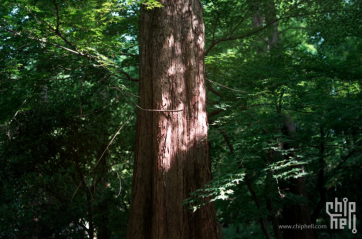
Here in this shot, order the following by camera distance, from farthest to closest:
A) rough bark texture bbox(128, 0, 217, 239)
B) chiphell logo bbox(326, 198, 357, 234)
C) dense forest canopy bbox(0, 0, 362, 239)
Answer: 1. chiphell logo bbox(326, 198, 357, 234)
2. dense forest canopy bbox(0, 0, 362, 239)
3. rough bark texture bbox(128, 0, 217, 239)

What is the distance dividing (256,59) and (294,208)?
4.14 meters

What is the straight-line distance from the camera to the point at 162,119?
421cm

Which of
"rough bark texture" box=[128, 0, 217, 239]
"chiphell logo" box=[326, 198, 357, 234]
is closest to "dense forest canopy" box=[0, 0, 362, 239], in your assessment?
"rough bark texture" box=[128, 0, 217, 239]

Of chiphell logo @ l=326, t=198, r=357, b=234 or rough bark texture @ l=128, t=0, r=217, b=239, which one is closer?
rough bark texture @ l=128, t=0, r=217, b=239

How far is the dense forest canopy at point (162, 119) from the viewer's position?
418 cm

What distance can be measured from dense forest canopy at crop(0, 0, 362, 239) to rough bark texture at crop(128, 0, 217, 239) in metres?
0.02

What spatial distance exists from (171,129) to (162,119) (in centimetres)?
19

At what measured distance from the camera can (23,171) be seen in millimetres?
6457

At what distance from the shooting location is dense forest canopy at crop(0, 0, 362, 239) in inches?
164

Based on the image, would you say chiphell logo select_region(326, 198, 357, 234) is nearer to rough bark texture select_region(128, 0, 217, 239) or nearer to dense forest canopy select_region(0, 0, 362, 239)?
dense forest canopy select_region(0, 0, 362, 239)

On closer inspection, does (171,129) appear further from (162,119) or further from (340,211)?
(340,211)

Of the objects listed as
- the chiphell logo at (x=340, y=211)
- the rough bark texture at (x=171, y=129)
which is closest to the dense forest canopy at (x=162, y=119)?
the rough bark texture at (x=171, y=129)

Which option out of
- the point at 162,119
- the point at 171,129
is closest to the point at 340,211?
the point at 171,129

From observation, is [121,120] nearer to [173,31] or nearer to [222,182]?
[173,31]
